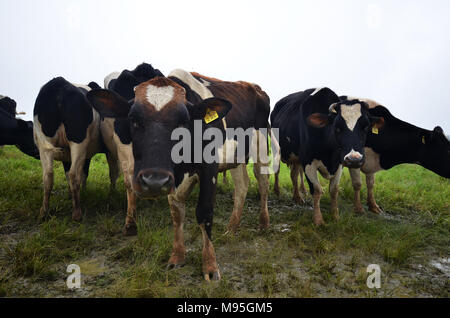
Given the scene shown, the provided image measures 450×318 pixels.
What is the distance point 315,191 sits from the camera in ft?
16.0

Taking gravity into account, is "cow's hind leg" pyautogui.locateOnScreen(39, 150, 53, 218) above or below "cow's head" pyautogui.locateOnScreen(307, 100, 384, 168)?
below

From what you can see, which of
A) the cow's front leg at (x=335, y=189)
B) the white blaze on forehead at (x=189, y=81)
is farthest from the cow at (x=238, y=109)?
the cow's front leg at (x=335, y=189)

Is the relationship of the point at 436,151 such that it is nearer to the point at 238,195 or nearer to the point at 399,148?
the point at 399,148

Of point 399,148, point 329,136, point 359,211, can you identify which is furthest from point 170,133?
point 399,148

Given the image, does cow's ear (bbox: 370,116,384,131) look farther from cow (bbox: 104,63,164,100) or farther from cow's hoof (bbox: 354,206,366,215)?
cow (bbox: 104,63,164,100)

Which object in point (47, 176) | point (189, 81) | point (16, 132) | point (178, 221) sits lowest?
point (178, 221)

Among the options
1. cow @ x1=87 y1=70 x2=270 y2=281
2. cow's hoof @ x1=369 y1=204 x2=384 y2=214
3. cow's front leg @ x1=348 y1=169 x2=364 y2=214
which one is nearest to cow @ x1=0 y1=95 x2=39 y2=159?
cow @ x1=87 y1=70 x2=270 y2=281

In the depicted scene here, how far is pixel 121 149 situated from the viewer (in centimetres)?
401

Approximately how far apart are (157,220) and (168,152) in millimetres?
2325

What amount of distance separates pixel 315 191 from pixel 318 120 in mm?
1170

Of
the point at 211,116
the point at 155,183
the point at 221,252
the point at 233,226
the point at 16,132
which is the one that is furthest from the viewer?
the point at 16,132

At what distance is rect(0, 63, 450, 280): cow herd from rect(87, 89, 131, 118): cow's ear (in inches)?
0.5

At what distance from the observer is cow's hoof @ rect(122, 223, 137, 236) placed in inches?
162

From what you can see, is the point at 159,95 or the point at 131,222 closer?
the point at 159,95
